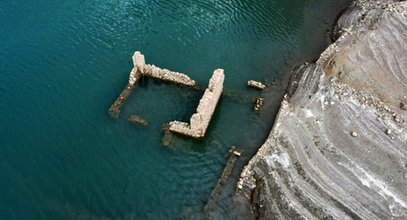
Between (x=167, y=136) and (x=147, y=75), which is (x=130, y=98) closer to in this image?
(x=147, y=75)

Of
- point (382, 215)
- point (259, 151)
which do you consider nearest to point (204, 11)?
point (259, 151)

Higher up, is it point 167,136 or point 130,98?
point 130,98

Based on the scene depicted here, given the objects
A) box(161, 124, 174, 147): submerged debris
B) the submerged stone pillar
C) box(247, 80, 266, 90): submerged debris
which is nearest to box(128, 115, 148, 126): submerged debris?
box(161, 124, 174, 147): submerged debris

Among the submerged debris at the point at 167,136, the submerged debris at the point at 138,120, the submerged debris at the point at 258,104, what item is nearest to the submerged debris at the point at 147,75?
the submerged debris at the point at 138,120

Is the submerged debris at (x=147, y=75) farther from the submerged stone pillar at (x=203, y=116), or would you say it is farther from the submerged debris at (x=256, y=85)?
the submerged debris at (x=256, y=85)

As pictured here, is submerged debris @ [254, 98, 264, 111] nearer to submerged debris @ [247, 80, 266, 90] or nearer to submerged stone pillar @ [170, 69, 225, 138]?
submerged debris @ [247, 80, 266, 90]

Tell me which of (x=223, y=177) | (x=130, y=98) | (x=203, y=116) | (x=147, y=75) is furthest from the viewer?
(x=147, y=75)

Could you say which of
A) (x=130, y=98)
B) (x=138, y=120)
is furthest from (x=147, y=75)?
(x=138, y=120)

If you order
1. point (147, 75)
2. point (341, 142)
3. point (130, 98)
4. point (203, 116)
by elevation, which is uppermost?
point (341, 142)
